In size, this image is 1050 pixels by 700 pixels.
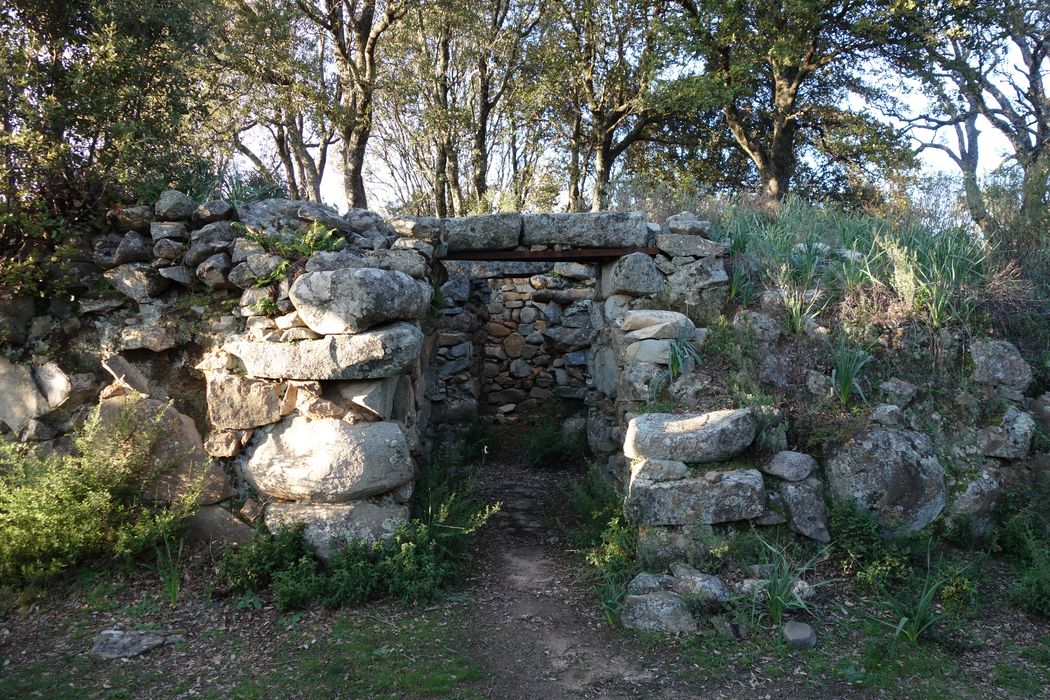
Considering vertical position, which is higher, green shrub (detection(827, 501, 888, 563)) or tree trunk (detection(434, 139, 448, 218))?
tree trunk (detection(434, 139, 448, 218))

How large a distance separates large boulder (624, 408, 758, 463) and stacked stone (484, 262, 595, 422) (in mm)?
4924

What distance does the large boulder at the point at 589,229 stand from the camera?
20.2 ft

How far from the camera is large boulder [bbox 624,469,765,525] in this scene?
4.46 metres

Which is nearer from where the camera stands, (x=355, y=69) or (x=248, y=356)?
(x=248, y=356)

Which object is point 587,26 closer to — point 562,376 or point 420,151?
point 420,151

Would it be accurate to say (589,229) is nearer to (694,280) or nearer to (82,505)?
(694,280)

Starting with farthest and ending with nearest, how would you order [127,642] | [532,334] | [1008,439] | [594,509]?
[532,334]
[594,509]
[1008,439]
[127,642]

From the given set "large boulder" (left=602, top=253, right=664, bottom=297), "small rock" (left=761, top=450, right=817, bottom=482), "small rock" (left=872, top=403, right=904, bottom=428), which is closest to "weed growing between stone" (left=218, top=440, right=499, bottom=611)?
"small rock" (left=761, top=450, right=817, bottom=482)

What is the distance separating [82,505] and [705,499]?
382cm

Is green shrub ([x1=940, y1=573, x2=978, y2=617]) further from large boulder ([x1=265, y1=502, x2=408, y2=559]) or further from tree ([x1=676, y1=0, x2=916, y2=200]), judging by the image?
tree ([x1=676, y1=0, x2=916, y2=200])

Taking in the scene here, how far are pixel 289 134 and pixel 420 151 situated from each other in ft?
8.52

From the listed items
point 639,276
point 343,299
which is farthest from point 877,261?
point 343,299

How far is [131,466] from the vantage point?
4.36 m

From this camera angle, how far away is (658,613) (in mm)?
4023
